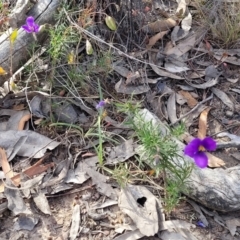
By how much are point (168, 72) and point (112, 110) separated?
1.40ft

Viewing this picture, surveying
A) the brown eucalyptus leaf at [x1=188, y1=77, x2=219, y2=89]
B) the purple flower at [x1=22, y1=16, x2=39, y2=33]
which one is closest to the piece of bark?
the purple flower at [x1=22, y1=16, x2=39, y2=33]

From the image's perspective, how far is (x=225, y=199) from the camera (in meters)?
2.12

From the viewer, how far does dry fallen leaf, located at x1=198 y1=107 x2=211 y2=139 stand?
2525 millimetres

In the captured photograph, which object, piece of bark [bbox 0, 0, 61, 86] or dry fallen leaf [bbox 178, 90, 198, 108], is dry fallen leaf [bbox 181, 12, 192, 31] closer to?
dry fallen leaf [bbox 178, 90, 198, 108]

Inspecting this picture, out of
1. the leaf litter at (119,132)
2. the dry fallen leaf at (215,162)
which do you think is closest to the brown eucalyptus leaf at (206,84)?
the leaf litter at (119,132)

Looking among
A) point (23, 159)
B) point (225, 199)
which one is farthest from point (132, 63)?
point (225, 199)

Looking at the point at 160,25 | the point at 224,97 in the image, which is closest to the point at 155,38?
the point at 160,25

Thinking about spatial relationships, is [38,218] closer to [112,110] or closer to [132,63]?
[112,110]

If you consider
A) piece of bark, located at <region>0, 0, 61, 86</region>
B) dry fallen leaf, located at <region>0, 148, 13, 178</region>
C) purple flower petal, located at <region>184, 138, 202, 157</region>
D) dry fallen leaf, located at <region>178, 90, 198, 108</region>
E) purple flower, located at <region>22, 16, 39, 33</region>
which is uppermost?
purple flower, located at <region>22, 16, 39, 33</region>

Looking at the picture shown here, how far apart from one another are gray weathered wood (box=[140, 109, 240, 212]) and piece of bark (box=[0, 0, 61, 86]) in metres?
0.85

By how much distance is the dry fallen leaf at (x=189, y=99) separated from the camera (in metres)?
2.68

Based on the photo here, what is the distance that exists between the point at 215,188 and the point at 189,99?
2.22ft

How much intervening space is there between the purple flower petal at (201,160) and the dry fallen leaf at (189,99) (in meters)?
0.73

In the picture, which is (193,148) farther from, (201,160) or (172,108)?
(172,108)
